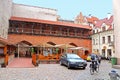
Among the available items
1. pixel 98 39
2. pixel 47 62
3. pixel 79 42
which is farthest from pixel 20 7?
pixel 47 62

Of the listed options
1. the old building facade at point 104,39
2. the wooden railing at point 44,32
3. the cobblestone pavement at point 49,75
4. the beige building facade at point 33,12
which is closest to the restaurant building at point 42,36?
the wooden railing at point 44,32

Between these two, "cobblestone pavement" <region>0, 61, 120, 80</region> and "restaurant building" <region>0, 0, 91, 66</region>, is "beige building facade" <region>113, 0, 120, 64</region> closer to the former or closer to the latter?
"cobblestone pavement" <region>0, 61, 120, 80</region>

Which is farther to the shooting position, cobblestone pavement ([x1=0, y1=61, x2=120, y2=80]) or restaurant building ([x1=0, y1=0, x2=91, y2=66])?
restaurant building ([x1=0, y1=0, x2=91, y2=66])

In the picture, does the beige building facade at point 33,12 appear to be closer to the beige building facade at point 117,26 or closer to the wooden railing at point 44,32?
the wooden railing at point 44,32

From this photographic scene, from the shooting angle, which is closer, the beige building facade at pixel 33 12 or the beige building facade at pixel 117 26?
the beige building facade at pixel 117 26

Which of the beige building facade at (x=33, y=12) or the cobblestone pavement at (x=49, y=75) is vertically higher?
the beige building facade at (x=33, y=12)

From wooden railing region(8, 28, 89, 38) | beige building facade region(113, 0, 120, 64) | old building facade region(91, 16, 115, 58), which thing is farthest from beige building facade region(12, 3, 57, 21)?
beige building facade region(113, 0, 120, 64)

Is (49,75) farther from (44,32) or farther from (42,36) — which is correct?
(44,32)

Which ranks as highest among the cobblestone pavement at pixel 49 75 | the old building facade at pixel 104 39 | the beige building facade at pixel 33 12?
the beige building facade at pixel 33 12

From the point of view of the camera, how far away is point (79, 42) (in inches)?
1866

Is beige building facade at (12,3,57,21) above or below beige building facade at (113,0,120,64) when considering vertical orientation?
above

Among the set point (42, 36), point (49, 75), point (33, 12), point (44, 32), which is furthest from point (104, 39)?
point (49, 75)

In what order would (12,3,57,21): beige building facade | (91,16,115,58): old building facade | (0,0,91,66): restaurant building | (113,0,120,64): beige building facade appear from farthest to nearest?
1. (12,3,57,21): beige building facade
2. (91,16,115,58): old building facade
3. (0,0,91,66): restaurant building
4. (113,0,120,64): beige building facade

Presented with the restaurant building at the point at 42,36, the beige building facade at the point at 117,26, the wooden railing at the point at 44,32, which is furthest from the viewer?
the wooden railing at the point at 44,32
